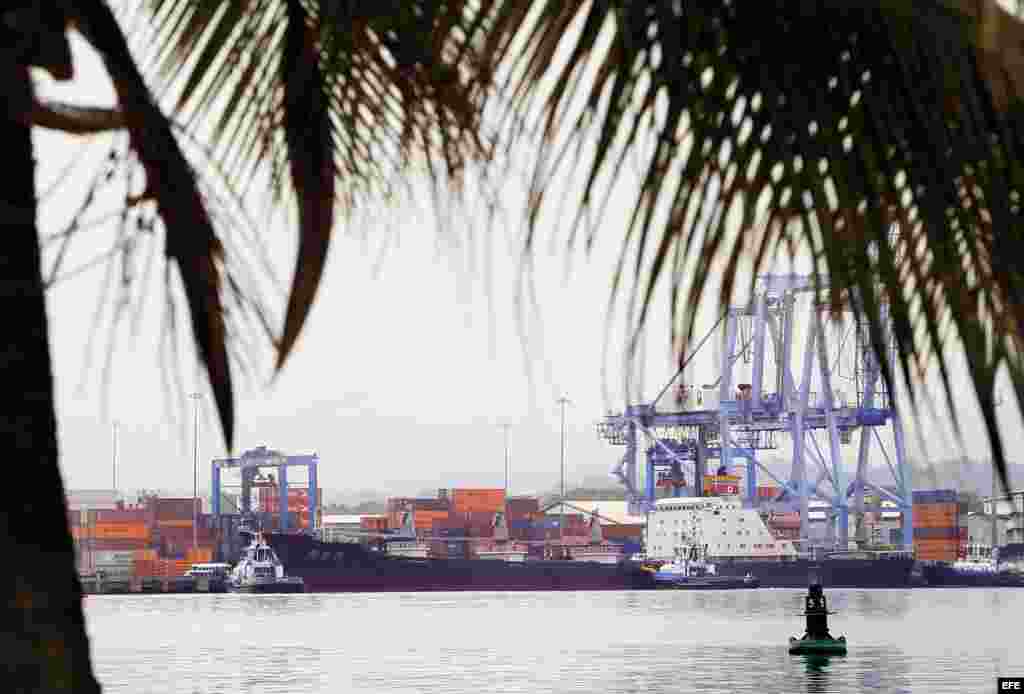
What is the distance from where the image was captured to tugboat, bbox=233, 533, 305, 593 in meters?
124

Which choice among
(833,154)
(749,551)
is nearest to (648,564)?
(749,551)

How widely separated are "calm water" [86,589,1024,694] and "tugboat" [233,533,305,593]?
14.4 m

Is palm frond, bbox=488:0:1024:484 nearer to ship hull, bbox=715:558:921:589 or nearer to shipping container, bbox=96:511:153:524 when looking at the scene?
ship hull, bbox=715:558:921:589

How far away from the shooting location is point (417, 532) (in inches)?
5561

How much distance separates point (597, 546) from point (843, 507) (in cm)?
4078

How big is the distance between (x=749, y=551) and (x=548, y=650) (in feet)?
191

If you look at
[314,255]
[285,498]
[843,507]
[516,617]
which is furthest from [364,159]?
[285,498]

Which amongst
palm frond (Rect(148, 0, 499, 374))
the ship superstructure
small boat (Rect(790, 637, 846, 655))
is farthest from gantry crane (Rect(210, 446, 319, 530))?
palm frond (Rect(148, 0, 499, 374))

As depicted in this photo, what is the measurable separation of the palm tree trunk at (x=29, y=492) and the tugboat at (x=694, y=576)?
382 ft

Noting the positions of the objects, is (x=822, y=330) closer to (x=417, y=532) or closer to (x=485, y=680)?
(x=485, y=680)

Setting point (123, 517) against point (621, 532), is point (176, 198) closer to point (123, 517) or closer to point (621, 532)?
point (123, 517)

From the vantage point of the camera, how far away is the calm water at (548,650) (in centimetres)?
4512

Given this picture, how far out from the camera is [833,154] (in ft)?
5.64

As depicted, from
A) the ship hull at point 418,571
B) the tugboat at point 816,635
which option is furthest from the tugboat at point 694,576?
the tugboat at point 816,635
